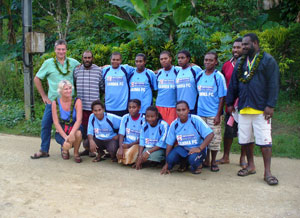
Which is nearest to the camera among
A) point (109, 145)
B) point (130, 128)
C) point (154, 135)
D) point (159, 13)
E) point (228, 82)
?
point (154, 135)

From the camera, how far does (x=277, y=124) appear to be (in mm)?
7402

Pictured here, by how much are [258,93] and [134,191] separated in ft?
6.49

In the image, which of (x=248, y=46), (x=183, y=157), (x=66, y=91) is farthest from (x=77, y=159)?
(x=248, y=46)

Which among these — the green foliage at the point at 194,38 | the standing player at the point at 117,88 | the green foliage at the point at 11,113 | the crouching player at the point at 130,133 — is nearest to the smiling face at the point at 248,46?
the crouching player at the point at 130,133

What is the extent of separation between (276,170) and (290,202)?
1.29 metres

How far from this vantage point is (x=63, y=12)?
605 inches

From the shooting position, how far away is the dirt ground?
3.47m

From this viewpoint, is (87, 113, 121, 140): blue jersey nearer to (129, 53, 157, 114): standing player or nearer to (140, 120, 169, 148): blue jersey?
(129, 53, 157, 114): standing player

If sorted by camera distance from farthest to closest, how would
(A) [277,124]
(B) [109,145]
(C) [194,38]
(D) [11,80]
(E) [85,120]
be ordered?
(D) [11,80]
(A) [277,124]
(C) [194,38]
(E) [85,120]
(B) [109,145]

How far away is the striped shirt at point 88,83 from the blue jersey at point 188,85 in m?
1.38

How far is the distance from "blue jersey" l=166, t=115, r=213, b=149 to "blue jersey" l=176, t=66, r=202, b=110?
1.36 feet

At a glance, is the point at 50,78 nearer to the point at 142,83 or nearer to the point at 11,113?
the point at 142,83

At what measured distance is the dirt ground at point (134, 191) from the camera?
3469 mm

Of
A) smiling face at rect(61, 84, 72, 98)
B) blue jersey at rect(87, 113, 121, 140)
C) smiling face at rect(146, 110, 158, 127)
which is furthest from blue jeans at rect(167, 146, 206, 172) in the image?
smiling face at rect(61, 84, 72, 98)
